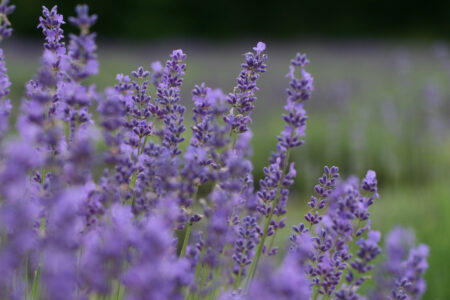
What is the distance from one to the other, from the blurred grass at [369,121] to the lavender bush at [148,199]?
100.0 inches

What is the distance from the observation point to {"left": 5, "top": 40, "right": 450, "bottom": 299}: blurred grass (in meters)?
5.43

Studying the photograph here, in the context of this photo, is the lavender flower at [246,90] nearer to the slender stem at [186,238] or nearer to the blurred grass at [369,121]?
the slender stem at [186,238]

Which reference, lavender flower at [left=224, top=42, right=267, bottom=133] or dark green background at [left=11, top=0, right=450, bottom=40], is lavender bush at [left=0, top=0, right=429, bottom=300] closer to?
lavender flower at [left=224, top=42, right=267, bottom=133]

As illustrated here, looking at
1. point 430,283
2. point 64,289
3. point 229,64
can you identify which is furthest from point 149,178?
point 229,64

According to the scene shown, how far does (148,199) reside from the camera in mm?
1346

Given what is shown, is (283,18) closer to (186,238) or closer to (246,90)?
(246,90)

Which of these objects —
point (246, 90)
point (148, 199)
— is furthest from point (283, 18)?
point (148, 199)

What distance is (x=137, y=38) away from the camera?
2253cm

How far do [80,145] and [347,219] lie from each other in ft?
2.16

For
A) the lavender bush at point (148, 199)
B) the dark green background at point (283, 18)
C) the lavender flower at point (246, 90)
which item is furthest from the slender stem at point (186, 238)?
the dark green background at point (283, 18)

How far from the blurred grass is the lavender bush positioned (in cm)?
254

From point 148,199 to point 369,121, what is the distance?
8453mm

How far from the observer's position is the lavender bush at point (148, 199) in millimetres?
947

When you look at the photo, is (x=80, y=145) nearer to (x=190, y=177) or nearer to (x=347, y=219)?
(x=190, y=177)
